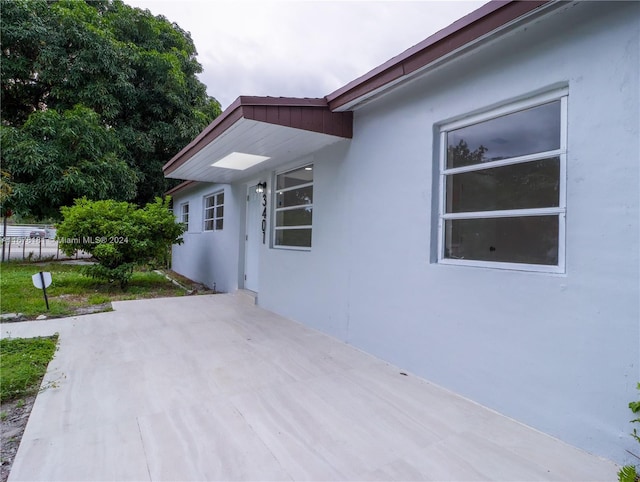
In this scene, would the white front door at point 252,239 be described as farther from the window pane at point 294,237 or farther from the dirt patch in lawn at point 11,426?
the dirt patch in lawn at point 11,426

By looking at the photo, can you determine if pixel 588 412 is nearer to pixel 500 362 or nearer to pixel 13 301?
pixel 500 362

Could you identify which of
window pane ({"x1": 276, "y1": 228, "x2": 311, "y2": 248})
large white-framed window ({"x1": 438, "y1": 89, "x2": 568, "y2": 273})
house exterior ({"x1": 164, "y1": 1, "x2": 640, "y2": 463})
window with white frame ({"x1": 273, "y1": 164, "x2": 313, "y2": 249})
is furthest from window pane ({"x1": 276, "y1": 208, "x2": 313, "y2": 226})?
large white-framed window ({"x1": 438, "y1": 89, "x2": 568, "y2": 273})

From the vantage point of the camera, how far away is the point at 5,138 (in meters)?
9.09

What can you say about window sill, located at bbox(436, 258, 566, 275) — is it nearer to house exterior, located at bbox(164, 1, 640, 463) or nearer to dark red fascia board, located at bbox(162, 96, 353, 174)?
house exterior, located at bbox(164, 1, 640, 463)

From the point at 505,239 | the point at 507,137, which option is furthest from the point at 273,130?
the point at 505,239

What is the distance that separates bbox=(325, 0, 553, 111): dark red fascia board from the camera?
218 cm

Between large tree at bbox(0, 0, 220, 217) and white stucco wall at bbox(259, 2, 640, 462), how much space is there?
32.0 feet

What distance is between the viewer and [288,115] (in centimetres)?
357

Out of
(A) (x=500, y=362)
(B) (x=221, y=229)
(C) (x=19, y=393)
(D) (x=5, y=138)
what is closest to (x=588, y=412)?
(A) (x=500, y=362)

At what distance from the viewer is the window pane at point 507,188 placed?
2283 millimetres

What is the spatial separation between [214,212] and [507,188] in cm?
742

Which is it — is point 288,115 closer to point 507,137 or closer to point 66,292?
point 507,137

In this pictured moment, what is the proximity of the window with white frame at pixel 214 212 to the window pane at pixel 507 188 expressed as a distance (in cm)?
637

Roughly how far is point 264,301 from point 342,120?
3444mm
